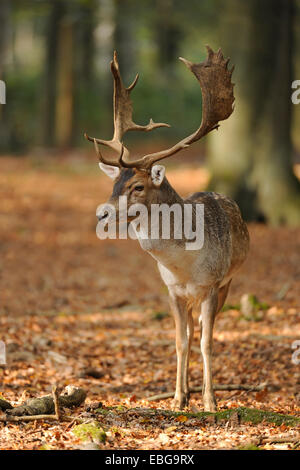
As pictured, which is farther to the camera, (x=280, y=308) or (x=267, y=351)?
(x=280, y=308)

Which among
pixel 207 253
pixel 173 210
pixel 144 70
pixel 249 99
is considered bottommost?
pixel 207 253

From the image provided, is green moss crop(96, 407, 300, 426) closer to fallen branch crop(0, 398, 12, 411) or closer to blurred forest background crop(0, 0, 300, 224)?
fallen branch crop(0, 398, 12, 411)

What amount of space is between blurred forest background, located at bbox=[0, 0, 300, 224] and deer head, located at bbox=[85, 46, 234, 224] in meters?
8.61

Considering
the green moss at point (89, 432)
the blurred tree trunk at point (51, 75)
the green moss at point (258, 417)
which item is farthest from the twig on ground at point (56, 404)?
the blurred tree trunk at point (51, 75)

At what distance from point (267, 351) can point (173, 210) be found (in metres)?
2.95

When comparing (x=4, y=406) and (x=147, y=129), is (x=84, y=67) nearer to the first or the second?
(x=147, y=129)

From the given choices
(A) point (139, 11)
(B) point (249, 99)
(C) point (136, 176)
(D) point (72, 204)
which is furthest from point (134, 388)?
(A) point (139, 11)

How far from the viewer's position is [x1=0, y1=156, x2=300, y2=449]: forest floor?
570 cm

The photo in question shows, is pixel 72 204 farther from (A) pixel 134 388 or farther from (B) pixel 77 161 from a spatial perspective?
(A) pixel 134 388

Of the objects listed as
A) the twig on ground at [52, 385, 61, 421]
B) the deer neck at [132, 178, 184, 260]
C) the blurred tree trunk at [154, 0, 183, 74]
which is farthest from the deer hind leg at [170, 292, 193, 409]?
the blurred tree trunk at [154, 0, 183, 74]

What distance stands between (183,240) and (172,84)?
37950 mm

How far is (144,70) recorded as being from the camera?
4888 centimetres

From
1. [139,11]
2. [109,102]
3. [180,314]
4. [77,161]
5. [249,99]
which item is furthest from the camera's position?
[109,102]
